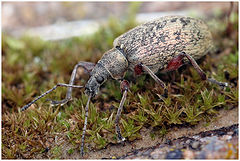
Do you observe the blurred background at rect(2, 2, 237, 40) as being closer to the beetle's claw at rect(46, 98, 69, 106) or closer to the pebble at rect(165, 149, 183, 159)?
the beetle's claw at rect(46, 98, 69, 106)

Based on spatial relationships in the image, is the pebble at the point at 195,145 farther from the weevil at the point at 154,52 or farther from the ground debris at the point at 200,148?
the weevil at the point at 154,52

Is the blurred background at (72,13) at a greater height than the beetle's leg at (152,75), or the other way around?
the blurred background at (72,13)

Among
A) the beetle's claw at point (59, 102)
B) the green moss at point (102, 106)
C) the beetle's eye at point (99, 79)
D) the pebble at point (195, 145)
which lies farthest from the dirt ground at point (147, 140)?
the beetle's eye at point (99, 79)

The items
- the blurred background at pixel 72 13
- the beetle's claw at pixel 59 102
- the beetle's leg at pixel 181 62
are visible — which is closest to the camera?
the beetle's leg at pixel 181 62

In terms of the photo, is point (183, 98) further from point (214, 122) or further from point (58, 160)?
point (58, 160)

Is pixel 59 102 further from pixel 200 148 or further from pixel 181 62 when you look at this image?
pixel 200 148

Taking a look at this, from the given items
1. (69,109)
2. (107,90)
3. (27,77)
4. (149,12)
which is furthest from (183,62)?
(149,12)

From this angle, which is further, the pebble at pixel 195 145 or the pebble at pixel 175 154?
the pebble at pixel 195 145
